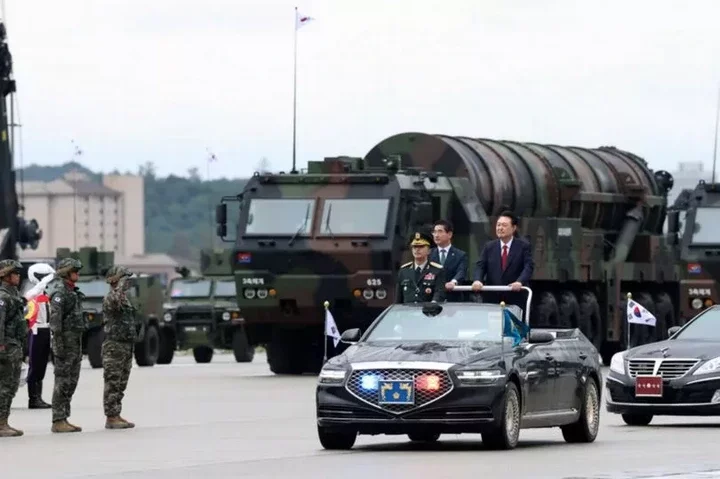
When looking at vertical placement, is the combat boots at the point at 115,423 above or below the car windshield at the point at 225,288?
above

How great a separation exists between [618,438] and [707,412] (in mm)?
1707

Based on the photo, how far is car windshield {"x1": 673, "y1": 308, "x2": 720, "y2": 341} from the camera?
81.9 ft

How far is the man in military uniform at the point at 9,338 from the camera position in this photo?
73.8 feet

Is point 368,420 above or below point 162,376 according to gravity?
above

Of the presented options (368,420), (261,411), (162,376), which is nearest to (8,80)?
(162,376)

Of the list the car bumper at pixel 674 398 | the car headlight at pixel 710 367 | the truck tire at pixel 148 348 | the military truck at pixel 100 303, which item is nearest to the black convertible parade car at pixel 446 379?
the car bumper at pixel 674 398

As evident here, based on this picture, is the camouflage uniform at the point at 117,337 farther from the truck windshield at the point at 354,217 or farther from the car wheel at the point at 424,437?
the truck windshield at the point at 354,217

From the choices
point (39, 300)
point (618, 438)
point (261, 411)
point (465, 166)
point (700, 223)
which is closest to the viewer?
point (618, 438)

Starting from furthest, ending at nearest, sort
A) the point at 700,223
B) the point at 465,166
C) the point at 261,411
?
the point at 700,223 → the point at 465,166 → the point at 261,411

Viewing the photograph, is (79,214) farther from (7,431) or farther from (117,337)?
(7,431)

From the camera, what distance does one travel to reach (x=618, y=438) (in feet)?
73.3

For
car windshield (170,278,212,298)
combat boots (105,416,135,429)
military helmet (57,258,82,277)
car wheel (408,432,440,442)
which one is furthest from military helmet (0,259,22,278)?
car windshield (170,278,212,298)

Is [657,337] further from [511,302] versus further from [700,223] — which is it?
[511,302]

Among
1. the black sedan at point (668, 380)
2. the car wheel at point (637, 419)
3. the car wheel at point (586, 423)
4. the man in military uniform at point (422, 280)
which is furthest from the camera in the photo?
the car wheel at point (637, 419)
